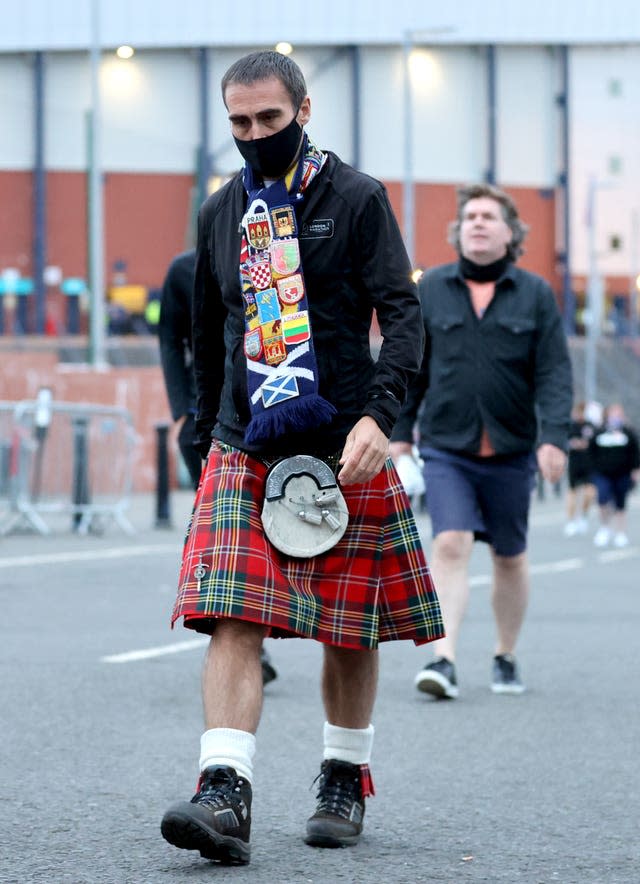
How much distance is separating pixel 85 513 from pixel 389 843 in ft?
47.6

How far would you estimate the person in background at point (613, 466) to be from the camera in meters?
21.8

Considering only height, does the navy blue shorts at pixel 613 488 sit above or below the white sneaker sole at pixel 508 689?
above

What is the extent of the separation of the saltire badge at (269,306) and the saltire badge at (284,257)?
0.05 m

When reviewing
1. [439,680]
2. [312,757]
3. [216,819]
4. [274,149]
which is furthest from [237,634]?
[439,680]

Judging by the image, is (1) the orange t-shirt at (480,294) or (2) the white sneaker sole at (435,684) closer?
(2) the white sneaker sole at (435,684)

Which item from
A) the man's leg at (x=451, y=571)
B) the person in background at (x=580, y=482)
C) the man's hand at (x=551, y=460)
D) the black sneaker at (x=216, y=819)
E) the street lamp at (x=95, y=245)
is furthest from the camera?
the street lamp at (x=95, y=245)

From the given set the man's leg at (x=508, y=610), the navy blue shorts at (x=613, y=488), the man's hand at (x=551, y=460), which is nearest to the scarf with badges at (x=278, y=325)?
the man's hand at (x=551, y=460)

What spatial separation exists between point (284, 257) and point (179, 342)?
3.64 m

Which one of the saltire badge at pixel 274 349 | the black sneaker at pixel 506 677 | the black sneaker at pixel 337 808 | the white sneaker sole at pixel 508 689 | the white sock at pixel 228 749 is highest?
the saltire badge at pixel 274 349

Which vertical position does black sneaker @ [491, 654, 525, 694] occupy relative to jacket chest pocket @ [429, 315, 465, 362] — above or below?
below

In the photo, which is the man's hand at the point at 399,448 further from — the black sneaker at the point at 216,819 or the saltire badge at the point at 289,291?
the black sneaker at the point at 216,819

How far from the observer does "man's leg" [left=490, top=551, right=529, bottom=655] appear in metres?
7.97

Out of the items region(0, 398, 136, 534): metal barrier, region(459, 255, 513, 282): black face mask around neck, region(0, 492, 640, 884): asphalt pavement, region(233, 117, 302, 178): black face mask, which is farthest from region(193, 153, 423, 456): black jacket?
region(0, 398, 136, 534): metal barrier

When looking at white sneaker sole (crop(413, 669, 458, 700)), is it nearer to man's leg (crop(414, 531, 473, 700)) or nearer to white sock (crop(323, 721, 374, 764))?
man's leg (crop(414, 531, 473, 700))
